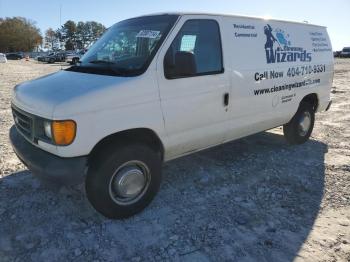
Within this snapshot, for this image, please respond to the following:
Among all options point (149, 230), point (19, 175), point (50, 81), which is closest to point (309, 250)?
point (149, 230)

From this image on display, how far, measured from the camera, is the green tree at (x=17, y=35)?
86.2 m

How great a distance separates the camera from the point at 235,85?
4473 mm

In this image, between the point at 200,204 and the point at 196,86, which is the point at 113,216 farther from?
the point at 196,86

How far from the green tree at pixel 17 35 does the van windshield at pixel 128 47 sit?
9395 cm

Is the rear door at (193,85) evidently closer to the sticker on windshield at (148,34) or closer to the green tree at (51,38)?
the sticker on windshield at (148,34)

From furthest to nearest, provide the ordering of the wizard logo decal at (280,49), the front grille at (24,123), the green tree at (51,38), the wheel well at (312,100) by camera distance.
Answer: the green tree at (51,38)
the wheel well at (312,100)
the wizard logo decal at (280,49)
the front grille at (24,123)

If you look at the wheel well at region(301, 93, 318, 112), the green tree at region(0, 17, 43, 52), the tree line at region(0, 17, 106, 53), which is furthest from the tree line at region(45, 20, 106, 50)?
the wheel well at region(301, 93, 318, 112)

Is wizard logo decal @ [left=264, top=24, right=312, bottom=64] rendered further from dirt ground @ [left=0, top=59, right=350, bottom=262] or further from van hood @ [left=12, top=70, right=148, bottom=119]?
van hood @ [left=12, top=70, right=148, bottom=119]

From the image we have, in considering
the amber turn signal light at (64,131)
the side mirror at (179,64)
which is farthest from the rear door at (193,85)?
the amber turn signal light at (64,131)

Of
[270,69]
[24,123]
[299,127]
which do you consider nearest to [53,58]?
[299,127]

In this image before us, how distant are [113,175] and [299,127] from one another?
Answer: 155 inches

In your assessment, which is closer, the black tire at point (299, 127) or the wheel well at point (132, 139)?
the wheel well at point (132, 139)

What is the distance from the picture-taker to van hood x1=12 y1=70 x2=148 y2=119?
124 inches

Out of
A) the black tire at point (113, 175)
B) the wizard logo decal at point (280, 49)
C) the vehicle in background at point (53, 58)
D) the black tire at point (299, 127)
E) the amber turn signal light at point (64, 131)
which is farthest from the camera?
the vehicle in background at point (53, 58)
